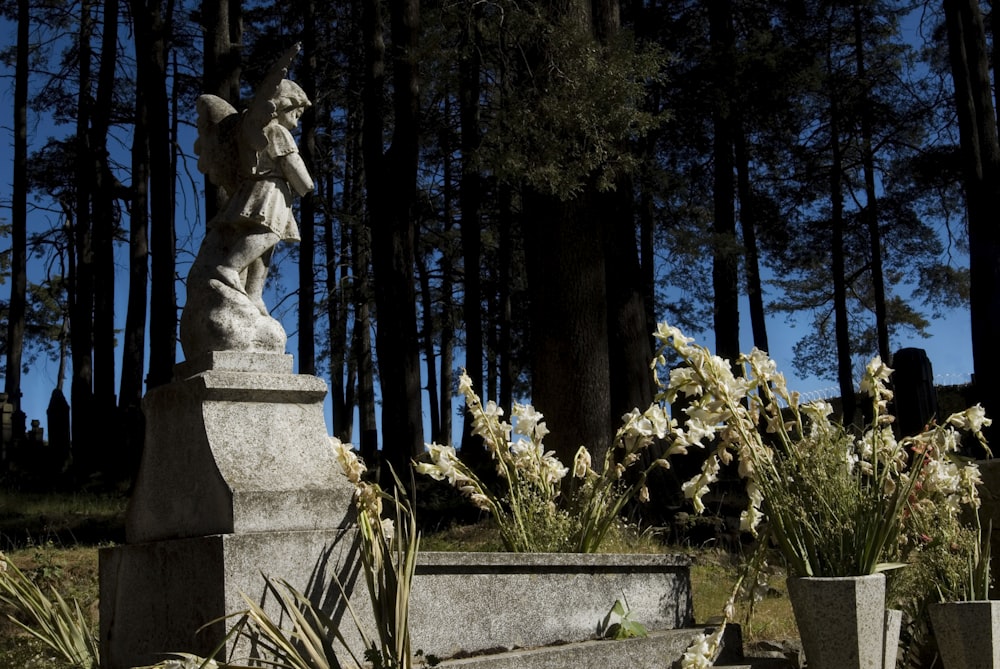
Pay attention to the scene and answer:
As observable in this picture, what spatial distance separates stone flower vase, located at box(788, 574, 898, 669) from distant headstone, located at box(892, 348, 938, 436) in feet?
20.5

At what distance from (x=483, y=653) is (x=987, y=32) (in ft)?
64.8

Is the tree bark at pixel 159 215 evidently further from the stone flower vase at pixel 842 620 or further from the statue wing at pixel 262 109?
the stone flower vase at pixel 842 620

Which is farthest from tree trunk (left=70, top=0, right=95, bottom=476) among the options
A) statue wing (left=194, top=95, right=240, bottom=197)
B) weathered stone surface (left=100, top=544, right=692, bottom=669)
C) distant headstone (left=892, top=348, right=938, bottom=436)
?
weathered stone surface (left=100, top=544, right=692, bottom=669)

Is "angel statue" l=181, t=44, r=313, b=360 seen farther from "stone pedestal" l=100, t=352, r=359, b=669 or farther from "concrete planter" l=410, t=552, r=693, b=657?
"concrete planter" l=410, t=552, r=693, b=657

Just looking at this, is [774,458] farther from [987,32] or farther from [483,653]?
[987,32]

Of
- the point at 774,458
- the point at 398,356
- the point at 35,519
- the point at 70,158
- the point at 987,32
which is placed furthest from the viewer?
the point at 70,158

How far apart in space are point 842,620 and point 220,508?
275 cm

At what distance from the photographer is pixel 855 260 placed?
24406mm

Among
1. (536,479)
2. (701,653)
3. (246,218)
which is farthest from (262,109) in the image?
(701,653)

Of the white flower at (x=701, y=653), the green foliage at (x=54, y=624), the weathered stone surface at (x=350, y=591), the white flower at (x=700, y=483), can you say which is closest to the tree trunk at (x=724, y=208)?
the white flower at (x=700, y=483)

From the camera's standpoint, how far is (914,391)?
10.7 meters

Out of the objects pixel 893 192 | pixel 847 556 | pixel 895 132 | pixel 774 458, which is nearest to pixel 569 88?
pixel 774 458

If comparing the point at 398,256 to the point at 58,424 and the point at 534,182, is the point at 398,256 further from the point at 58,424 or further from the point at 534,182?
the point at 58,424

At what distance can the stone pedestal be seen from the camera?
A: 14.5ft
